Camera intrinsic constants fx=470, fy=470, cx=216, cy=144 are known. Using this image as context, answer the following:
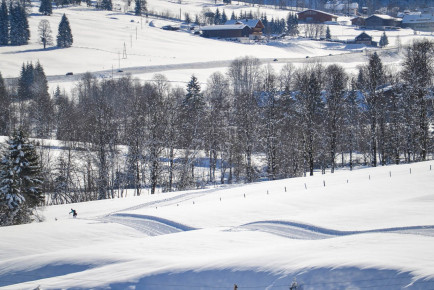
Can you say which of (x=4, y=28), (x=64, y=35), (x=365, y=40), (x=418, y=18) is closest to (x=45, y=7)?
(x=4, y=28)

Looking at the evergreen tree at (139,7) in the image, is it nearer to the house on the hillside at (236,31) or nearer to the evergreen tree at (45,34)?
the house on the hillside at (236,31)

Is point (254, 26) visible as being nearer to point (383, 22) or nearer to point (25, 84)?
point (383, 22)

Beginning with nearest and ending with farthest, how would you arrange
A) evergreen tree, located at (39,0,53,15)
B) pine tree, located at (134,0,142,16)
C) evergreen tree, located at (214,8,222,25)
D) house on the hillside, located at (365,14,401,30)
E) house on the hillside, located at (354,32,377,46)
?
house on the hillside, located at (354,32,377,46) < evergreen tree, located at (39,0,53,15) < pine tree, located at (134,0,142,16) < house on the hillside, located at (365,14,401,30) < evergreen tree, located at (214,8,222,25)

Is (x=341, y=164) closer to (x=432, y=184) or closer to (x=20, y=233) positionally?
(x=432, y=184)

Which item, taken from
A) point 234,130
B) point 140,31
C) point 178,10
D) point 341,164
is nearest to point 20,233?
point 234,130

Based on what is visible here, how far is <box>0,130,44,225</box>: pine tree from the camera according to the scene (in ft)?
104

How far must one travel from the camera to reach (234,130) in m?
57.1

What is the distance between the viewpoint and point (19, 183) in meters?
33.8

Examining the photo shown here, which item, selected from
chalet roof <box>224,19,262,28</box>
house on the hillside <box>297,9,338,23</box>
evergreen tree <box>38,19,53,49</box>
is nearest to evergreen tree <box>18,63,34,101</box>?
evergreen tree <box>38,19,53,49</box>

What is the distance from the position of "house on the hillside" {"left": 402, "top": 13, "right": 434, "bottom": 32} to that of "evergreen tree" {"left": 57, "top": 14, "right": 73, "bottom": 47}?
388 feet

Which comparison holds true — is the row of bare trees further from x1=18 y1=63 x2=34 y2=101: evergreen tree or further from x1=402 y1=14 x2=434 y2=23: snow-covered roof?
x1=402 y1=14 x2=434 y2=23: snow-covered roof

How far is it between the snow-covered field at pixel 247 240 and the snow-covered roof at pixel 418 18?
498 ft

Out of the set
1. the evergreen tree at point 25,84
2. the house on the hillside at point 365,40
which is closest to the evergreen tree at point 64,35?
the evergreen tree at point 25,84

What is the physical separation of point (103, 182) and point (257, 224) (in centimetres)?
2270
